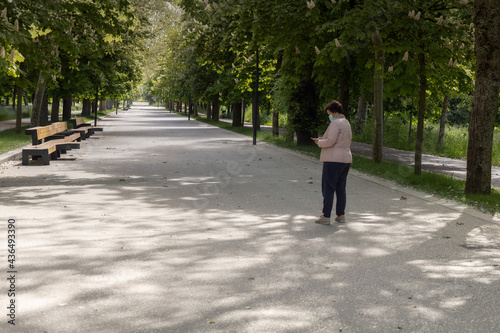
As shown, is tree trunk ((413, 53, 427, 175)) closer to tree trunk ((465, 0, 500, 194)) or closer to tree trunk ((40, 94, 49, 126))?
tree trunk ((465, 0, 500, 194))

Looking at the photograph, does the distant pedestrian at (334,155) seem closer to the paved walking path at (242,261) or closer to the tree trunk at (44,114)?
the paved walking path at (242,261)

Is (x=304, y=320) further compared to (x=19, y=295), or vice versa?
(x=19, y=295)

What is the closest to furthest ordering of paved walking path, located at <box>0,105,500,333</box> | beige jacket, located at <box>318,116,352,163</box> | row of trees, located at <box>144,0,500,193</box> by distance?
paved walking path, located at <box>0,105,500,333</box>
beige jacket, located at <box>318,116,352,163</box>
row of trees, located at <box>144,0,500,193</box>

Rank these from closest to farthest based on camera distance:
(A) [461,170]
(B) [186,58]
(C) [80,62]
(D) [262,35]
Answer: (A) [461,170] → (D) [262,35] → (C) [80,62] → (B) [186,58]

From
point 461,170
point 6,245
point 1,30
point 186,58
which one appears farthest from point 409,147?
point 186,58

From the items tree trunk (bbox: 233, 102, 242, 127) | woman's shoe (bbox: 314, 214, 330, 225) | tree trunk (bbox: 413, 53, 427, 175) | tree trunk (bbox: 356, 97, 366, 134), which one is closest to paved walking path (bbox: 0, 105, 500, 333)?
woman's shoe (bbox: 314, 214, 330, 225)

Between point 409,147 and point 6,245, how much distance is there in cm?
1886

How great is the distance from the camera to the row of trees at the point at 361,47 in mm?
13406

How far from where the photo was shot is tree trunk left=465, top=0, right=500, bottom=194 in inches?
412

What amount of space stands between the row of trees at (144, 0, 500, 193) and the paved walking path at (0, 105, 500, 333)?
3.53 metres

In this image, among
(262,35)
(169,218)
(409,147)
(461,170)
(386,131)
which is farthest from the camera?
(386,131)

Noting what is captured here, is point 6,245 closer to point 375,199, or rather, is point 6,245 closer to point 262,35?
point 375,199

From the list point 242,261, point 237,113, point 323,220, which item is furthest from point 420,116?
point 237,113

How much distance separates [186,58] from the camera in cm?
4175
